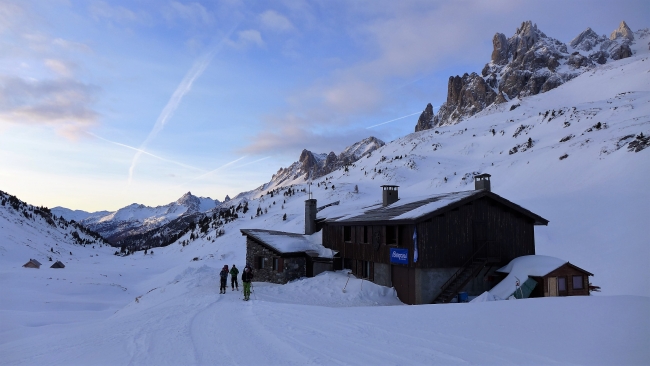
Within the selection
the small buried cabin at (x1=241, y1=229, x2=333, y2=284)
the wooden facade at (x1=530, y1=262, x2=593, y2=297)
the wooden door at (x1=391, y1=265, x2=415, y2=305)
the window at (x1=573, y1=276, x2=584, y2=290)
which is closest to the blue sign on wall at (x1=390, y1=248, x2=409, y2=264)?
the wooden door at (x1=391, y1=265, x2=415, y2=305)

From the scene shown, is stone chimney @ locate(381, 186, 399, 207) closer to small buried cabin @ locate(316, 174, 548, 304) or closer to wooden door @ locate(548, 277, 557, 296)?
small buried cabin @ locate(316, 174, 548, 304)

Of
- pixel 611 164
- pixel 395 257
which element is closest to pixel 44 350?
pixel 395 257

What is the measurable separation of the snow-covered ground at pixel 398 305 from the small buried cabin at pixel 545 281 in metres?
1.79

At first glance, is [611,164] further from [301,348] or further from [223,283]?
[301,348]

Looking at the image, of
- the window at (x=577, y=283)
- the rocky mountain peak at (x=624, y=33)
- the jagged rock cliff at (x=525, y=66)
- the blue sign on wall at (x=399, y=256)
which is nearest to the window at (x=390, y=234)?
the blue sign on wall at (x=399, y=256)

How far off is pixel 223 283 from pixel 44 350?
11.9 metres

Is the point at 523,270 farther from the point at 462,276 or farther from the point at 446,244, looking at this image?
the point at 446,244

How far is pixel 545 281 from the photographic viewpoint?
770 inches

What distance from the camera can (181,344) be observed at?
34.5 feet

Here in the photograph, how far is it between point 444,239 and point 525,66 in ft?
538

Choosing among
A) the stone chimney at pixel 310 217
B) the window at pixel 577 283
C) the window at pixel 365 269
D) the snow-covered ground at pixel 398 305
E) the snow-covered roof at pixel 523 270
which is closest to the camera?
the snow-covered ground at pixel 398 305

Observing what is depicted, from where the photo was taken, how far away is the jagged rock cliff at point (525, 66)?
5856 inches

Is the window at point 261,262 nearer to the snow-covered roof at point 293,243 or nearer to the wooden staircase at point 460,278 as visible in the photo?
the snow-covered roof at point 293,243

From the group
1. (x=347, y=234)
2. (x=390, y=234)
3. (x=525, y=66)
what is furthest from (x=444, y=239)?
(x=525, y=66)
